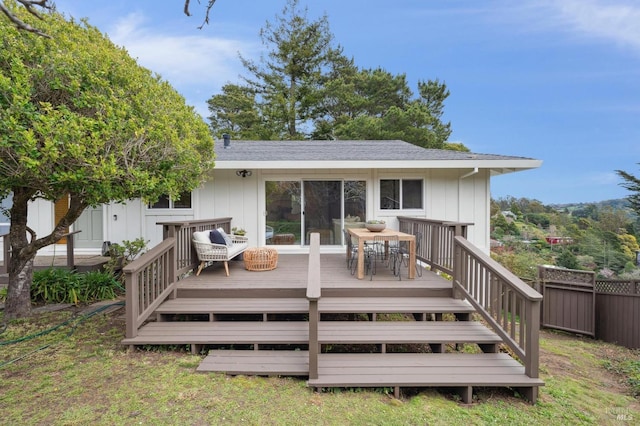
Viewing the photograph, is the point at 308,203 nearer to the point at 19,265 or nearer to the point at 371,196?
the point at 371,196

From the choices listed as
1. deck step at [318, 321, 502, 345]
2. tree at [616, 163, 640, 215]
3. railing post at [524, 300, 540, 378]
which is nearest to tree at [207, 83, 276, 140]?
tree at [616, 163, 640, 215]

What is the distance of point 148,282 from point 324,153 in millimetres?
5189

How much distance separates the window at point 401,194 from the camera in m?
7.61

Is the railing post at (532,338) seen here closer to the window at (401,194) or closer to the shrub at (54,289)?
the window at (401,194)

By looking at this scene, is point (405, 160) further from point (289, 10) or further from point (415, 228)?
point (289, 10)

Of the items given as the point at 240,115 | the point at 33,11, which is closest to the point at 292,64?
the point at 240,115

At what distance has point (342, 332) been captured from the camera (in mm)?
3635

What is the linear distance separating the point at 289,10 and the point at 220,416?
67.2ft

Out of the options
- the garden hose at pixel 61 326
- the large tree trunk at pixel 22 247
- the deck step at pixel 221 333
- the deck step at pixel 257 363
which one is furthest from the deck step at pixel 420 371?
the large tree trunk at pixel 22 247

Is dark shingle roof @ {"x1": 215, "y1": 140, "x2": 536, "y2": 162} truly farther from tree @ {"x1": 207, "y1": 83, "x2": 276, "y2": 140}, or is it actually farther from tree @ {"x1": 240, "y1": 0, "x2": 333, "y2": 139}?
tree @ {"x1": 240, "y1": 0, "x2": 333, "y2": 139}

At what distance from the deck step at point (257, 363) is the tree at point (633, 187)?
520 inches

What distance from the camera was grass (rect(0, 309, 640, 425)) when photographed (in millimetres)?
2516

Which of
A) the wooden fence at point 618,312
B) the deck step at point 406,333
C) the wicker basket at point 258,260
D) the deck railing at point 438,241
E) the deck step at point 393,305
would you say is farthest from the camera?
the wooden fence at point 618,312

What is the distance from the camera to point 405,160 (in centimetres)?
684
